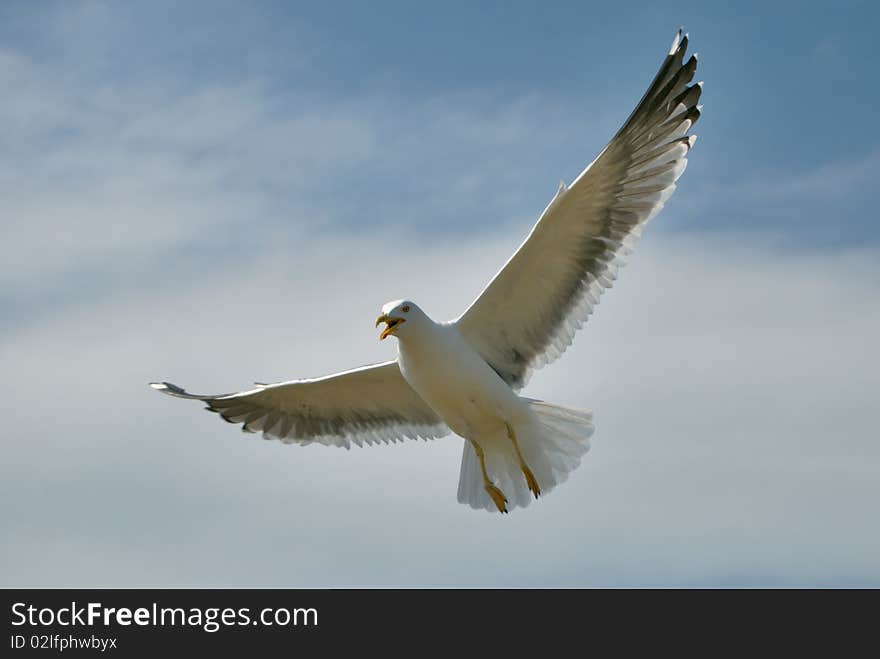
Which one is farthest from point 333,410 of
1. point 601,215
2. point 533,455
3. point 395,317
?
point 601,215

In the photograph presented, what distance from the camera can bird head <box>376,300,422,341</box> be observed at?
11922 mm

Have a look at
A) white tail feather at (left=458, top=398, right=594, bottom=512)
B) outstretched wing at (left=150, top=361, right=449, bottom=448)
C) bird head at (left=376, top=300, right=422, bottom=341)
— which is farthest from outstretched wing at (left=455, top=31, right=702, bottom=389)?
outstretched wing at (left=150, top=361, right=449, bottom=448)

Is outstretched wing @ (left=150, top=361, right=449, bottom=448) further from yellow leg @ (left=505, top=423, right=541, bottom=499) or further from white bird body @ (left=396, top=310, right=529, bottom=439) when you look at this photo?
yellow leg @ (left=505, top=423, right=541, bottom=499)

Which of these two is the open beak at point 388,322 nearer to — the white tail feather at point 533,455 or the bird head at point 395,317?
the bird head at point 395,317

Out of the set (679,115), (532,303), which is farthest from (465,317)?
(679,115)

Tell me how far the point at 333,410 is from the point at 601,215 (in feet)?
10.1

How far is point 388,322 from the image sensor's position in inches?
470

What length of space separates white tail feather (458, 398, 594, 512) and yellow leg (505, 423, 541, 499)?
9 cm

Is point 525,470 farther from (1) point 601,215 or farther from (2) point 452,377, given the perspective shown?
(1) point 601,215

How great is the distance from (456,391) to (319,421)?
225 centimetres

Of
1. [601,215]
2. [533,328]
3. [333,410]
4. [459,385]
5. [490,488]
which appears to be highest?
[601,215]

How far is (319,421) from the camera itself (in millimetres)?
14000

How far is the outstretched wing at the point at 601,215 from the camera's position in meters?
12.0

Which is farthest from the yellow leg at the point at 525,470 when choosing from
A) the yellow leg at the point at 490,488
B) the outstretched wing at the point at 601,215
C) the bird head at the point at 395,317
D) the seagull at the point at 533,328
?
the bird head at the point at 395,317
